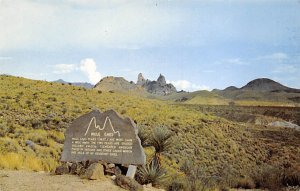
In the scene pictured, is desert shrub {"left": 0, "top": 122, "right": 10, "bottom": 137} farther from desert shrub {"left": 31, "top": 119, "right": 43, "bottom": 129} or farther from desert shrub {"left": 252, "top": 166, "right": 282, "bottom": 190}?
desert shrub {"left": 252, "top": 166, "right": 282, "bottom": 190}

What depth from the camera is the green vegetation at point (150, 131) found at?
62.2ft

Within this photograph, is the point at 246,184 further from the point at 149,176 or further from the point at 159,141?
the point at 149,176

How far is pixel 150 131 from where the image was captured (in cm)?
2006

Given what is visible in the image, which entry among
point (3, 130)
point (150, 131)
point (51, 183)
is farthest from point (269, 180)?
point (3, 130)

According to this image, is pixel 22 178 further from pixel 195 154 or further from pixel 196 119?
pixel 196 119

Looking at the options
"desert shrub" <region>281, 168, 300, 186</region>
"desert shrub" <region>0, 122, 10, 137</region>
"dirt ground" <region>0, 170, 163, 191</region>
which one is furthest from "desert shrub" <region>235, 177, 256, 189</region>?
"desert shrub" <region>0, 122, 10, 137</region>

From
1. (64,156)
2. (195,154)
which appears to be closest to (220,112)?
(195,154)

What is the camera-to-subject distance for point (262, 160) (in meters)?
40.6

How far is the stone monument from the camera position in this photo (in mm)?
12359

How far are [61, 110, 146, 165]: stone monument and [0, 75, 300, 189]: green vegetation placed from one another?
6.92 feet

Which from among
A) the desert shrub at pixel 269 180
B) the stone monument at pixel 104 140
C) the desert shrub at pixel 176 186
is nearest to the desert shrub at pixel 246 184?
the desert shrub at pixel 269 180

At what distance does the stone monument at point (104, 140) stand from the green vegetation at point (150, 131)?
211 cm

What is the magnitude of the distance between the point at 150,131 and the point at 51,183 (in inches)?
367

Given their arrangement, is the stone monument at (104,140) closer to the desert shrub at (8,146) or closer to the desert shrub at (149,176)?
the desert shrub at (149,176)
